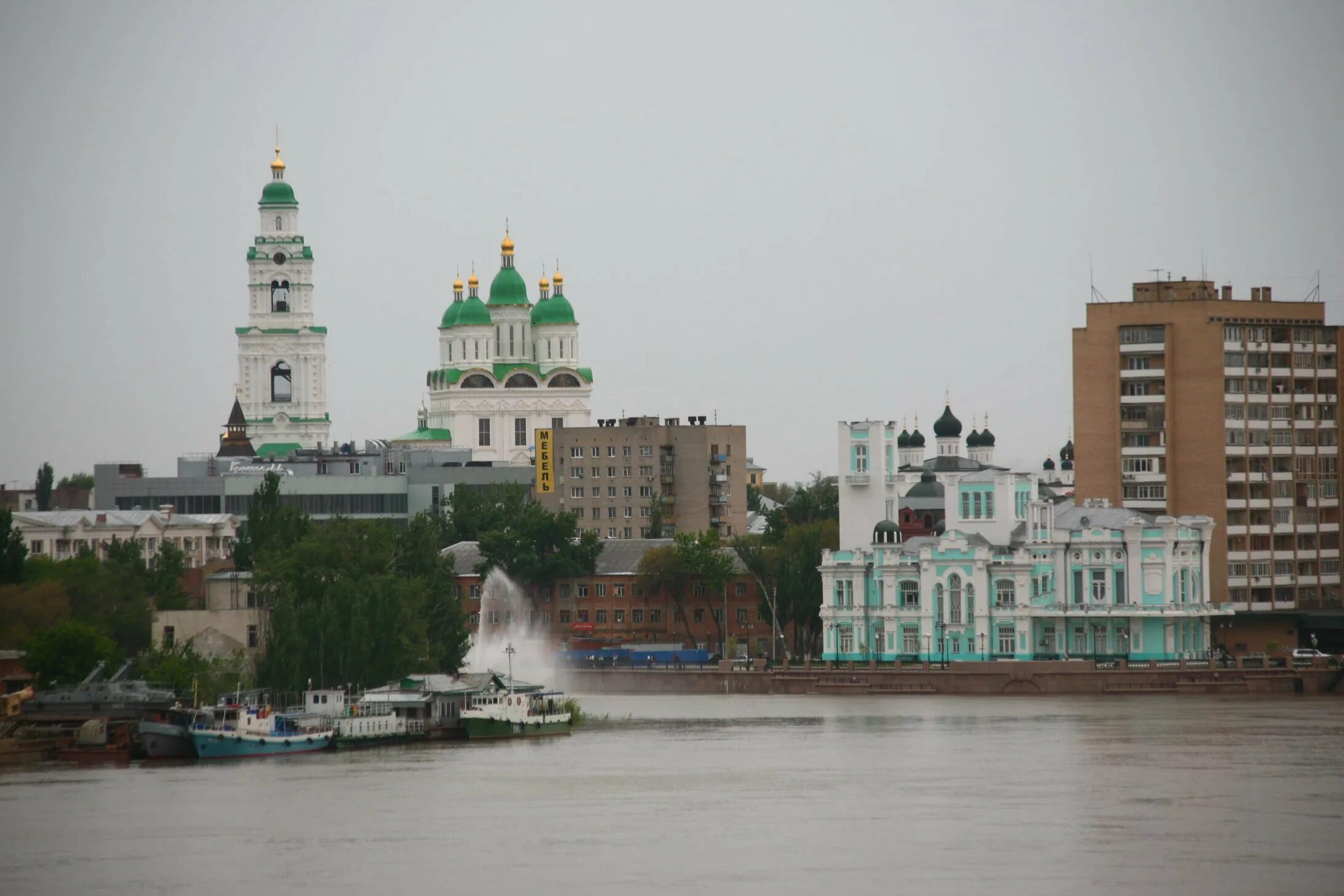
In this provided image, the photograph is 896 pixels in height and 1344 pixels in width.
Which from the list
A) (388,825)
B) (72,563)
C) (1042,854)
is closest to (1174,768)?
(1042,854)

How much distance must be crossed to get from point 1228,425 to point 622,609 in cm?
3577

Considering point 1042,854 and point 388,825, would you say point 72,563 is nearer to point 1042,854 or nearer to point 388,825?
point 388,825

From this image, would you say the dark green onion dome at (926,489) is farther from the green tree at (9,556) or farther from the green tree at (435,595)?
the green tree at (9,556)

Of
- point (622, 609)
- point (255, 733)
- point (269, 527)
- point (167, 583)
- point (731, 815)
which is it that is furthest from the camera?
point (622, 609)

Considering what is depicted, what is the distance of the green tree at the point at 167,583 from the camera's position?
394ft

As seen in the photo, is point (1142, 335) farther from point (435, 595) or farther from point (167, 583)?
point (167, 583)

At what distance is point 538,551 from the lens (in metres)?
155

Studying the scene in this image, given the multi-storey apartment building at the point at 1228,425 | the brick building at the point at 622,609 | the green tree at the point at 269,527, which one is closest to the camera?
the green tree at the point at 269,527

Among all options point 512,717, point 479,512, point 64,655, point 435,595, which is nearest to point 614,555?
point 479,512

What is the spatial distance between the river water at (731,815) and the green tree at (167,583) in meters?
24.1

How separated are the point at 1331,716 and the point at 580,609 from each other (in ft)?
186

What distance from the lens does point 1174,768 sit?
3371 inches

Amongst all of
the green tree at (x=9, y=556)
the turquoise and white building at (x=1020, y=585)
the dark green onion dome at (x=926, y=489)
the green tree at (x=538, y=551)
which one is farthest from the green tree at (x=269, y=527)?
the dark green onion dome at (x=926, y=489)

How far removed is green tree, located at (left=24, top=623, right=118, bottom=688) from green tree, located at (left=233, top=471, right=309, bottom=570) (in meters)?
11.4
